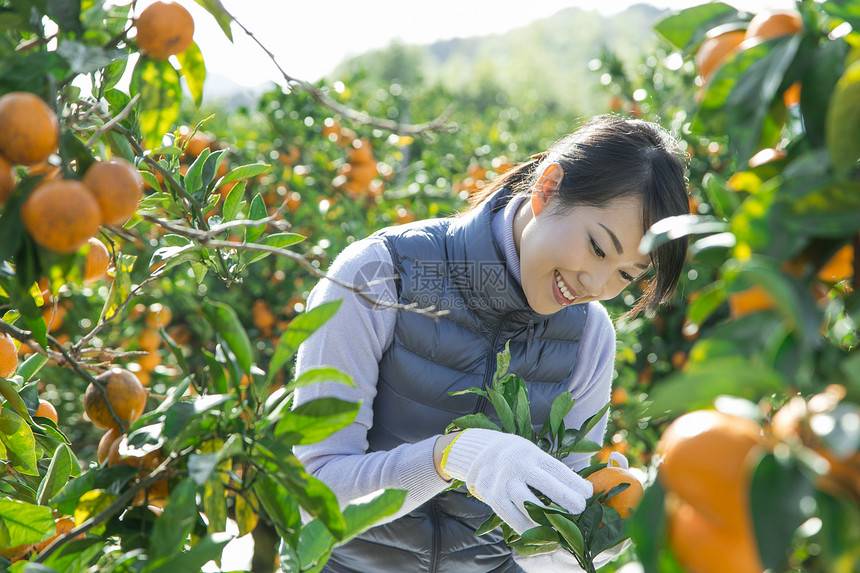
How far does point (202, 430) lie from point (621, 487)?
623 millimetres

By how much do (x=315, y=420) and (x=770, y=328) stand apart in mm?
356

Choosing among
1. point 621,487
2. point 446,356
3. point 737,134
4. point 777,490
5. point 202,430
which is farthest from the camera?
point 446,356

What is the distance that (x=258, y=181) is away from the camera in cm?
272

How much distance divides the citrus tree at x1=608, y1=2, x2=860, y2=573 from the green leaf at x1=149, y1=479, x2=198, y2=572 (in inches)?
13.2

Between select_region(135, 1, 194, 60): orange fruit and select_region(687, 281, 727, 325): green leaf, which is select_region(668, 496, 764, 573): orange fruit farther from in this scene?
select_region(135, 1, 194, 60): orange fruit

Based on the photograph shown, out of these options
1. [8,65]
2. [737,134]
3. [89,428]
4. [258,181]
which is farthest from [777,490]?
[258,181]

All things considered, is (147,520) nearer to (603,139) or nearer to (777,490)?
(777,490)

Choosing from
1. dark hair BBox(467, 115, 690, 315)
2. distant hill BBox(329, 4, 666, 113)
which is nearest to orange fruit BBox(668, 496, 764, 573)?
dark hair BBox(467, 115, 690, 315)

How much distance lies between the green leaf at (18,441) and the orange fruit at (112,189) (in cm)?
36

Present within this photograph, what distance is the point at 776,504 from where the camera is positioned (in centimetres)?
34

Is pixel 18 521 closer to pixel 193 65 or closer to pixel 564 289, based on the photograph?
pixel 193 65

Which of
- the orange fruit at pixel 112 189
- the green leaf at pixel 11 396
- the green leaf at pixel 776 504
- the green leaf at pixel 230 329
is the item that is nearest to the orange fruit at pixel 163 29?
the orange fruit at pixel 112 189

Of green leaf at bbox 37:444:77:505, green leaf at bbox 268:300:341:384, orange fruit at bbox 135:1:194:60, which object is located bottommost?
green leaf at bbox 37:444:77:505

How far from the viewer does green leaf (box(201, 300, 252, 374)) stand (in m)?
0.55
